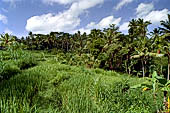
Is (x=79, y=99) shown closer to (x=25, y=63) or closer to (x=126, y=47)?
(x=25, y=63)

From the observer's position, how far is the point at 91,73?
10.6m

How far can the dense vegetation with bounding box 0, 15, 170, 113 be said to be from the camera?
171 inches

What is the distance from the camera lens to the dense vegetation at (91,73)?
14.3 feet

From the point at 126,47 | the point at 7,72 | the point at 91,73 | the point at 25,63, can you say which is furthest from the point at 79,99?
the point at 126,47

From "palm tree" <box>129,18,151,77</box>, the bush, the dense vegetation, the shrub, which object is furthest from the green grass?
"palm tree" <box>129,18,151,77</box>

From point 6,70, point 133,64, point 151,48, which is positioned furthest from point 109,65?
point 6,70

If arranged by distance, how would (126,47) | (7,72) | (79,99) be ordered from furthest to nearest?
(126,47) < (7,72) < (79,99)

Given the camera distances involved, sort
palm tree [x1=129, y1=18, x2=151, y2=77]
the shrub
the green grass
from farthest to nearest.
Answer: palm tree [x1=129, y1=18, x2=151, y2=77]
the shrub
the green grass

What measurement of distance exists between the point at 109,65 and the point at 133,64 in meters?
4.83

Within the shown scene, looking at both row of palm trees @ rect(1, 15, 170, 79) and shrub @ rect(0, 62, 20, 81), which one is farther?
row of palm trees @ rect(1, 15, 170, 79)

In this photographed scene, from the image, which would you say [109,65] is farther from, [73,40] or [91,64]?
[73,40]

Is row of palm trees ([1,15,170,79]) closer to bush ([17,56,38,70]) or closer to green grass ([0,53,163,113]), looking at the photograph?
bush ([17,56,38,70])

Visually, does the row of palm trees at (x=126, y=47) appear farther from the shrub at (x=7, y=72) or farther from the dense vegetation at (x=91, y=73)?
the shrub at (x=7, y=72)

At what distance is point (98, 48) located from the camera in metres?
31.0
